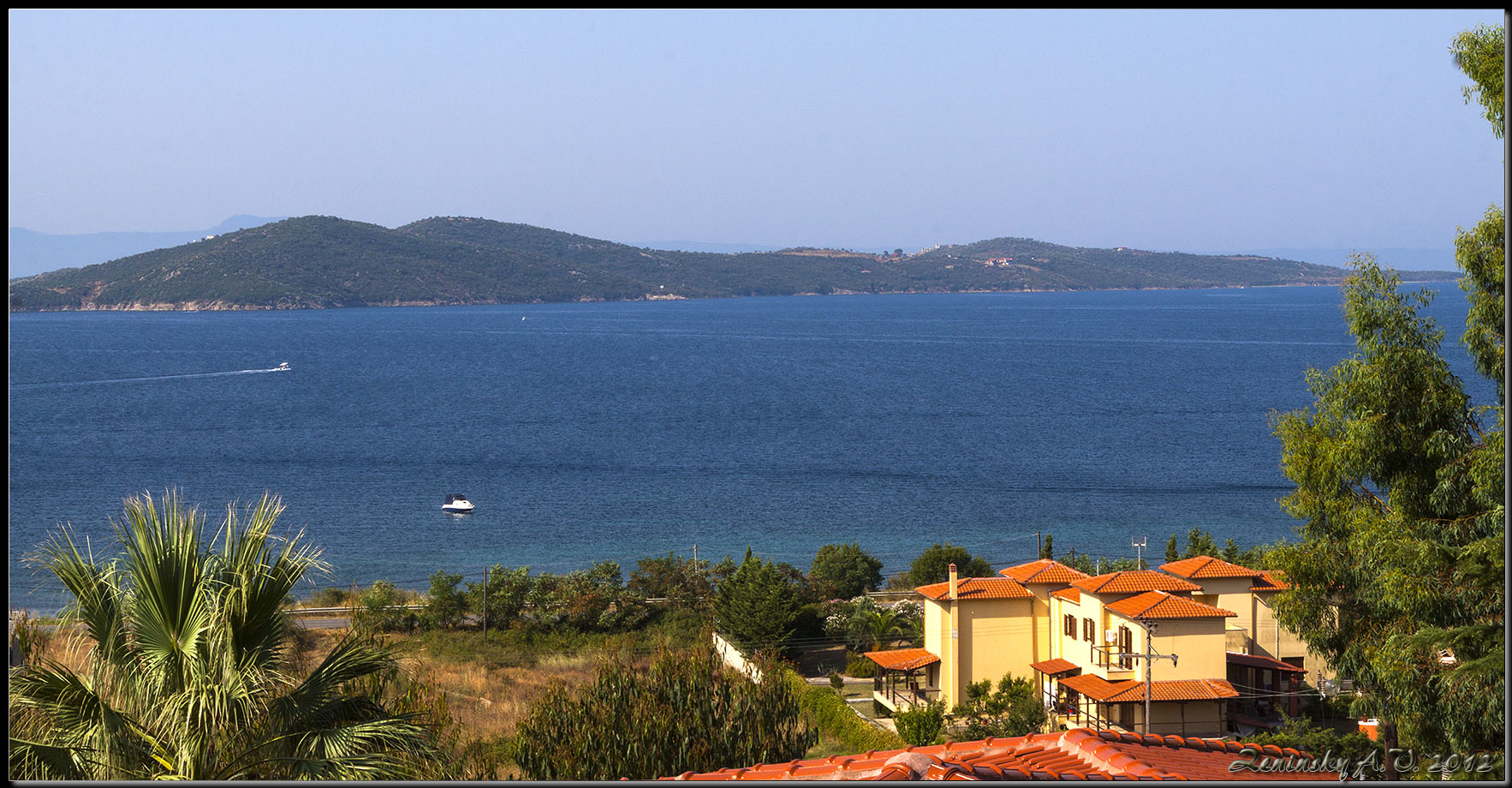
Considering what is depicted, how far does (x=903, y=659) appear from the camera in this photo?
22.9 m

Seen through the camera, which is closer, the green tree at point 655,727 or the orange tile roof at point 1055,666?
the green tree at point 655,727

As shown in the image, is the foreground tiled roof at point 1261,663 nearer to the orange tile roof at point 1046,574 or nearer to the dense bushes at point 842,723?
the orange tile roof at point 1046,574

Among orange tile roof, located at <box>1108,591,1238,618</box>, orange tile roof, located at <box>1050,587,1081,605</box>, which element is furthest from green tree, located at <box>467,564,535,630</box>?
orange tile roof, located at <box>1108,591,1238,618</box>

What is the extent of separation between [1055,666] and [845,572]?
37.2 ft

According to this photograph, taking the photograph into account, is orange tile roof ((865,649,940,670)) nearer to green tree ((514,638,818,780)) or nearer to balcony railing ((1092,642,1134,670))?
balcony railing ((1092,642,1134,670))

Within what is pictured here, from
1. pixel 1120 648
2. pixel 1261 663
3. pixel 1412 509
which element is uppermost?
pixel 1412 509

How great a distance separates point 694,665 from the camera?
12.2 meters

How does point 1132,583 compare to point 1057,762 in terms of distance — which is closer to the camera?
point 1057,762

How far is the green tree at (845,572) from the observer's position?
106 ft

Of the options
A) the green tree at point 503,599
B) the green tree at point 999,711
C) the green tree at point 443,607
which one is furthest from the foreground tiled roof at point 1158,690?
the green tree at point 443,607

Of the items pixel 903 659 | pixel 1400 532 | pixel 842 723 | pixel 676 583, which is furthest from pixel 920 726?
pixel 676 583

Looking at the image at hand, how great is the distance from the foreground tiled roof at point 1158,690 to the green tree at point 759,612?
256 inches

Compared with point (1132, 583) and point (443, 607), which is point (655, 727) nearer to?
point (1132, 583)

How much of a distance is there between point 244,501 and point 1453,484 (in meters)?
46.1
